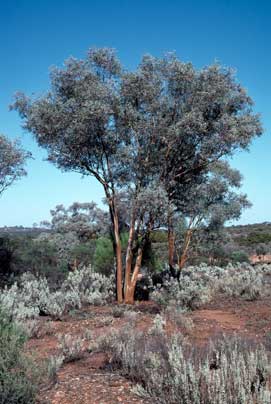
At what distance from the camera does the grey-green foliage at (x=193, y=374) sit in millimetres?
3695

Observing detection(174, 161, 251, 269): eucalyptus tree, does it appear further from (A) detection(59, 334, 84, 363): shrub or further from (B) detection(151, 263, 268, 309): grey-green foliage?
(A) detection(59, 334, 84, 363): shrub

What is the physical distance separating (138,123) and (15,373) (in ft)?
26.0

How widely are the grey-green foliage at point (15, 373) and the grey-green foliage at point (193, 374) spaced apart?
109cm

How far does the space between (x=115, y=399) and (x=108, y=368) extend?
0.97 metres

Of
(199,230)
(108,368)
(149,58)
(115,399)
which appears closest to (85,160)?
(149,58)

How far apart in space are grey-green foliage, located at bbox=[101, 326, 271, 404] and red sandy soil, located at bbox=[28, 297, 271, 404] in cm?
20

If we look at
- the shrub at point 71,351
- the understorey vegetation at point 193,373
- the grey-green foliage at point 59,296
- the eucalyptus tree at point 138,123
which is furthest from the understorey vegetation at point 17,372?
the eucalyptus tree at point 138,123

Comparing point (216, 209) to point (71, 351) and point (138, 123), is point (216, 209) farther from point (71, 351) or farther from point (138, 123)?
point (71, 351)

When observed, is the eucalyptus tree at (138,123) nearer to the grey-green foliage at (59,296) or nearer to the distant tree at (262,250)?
the grey-green foliage at (59,296)

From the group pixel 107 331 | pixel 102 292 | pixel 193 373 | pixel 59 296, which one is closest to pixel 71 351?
pixel 107 331

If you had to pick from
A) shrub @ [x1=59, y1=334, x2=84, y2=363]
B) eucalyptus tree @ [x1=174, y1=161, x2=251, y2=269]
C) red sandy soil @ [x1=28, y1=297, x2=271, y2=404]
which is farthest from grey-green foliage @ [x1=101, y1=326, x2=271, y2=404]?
eucalyptus tree @ [x1=174, y1=161, x2=251, y2=269]

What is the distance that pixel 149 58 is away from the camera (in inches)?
437

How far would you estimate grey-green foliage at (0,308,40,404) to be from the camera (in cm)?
371

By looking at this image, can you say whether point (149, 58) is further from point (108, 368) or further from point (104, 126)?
point (108, 368)
